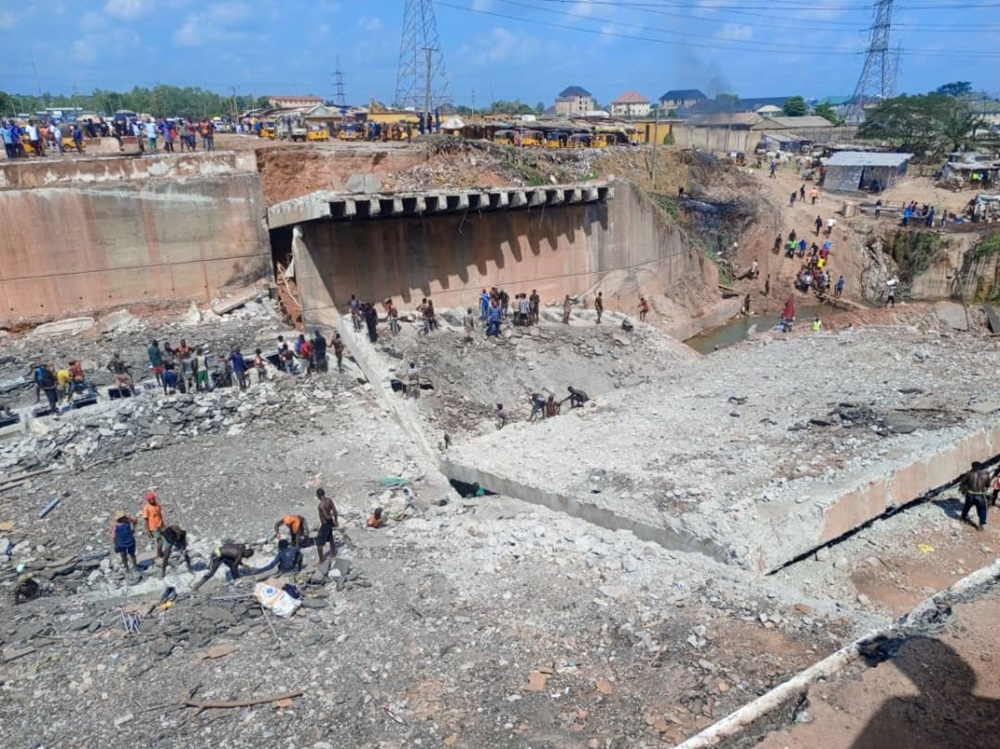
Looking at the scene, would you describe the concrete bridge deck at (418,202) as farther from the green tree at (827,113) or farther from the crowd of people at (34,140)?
the green tree at (827,113)

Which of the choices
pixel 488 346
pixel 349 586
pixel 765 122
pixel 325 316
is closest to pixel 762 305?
pixel 488 346

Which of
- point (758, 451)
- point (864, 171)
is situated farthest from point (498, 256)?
point (864, 171)

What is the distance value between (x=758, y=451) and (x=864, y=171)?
29775 mm

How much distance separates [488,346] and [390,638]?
502 inches

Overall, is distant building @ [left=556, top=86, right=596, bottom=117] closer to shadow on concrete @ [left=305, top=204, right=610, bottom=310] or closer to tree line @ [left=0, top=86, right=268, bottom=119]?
tree line @ [left=0, top=86, right=268, bottom=119]

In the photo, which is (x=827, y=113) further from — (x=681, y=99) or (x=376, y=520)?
(x=376, y=520)

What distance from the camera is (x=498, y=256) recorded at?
79.0 feet

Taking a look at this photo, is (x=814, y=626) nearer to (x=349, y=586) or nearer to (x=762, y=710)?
(x=762, y=710)

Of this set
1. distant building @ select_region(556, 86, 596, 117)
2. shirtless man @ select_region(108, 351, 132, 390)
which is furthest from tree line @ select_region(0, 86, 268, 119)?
shirtless man @ select_region(108, 351, 132, 390)

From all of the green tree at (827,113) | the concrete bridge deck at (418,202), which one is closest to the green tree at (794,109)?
the green tree at (827,113)

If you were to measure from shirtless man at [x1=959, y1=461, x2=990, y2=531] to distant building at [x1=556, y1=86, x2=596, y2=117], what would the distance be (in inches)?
3383

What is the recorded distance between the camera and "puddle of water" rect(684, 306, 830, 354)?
26725 mm

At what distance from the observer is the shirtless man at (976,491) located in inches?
415

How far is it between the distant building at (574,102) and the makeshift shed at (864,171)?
58189 mm
